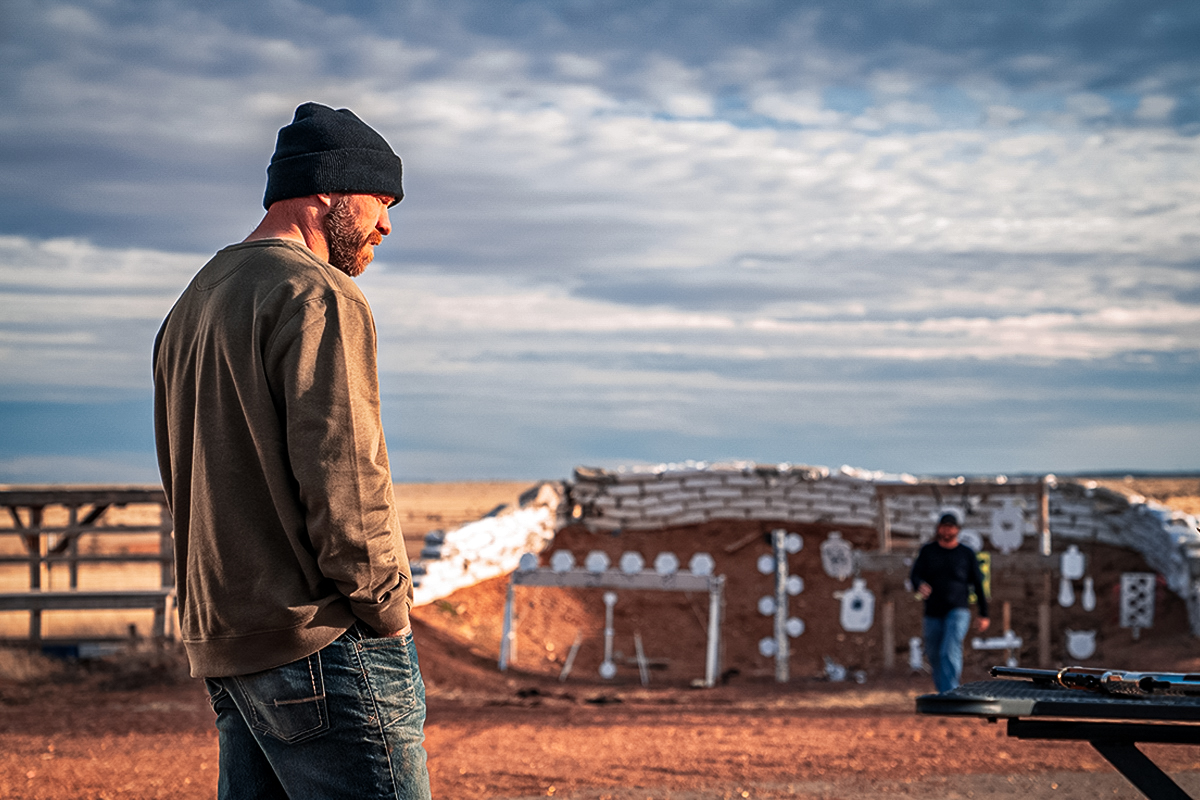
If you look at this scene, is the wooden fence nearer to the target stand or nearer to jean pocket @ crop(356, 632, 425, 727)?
the target stand

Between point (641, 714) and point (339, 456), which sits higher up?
point (339, 456)

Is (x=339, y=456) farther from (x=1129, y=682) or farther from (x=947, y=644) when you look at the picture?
(x=947, y=644)

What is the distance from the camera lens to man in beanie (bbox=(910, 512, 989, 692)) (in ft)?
33.9

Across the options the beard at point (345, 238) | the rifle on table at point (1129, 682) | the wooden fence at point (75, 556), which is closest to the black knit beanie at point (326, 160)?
the beard at point (345, 238)

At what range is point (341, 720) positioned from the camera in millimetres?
2520

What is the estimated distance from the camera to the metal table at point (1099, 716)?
106 inches

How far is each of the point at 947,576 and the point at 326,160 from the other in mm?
8905

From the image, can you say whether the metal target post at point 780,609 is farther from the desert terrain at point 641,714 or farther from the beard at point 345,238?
the beard at point 345,238

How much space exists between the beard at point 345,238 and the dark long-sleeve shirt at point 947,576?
869 cm

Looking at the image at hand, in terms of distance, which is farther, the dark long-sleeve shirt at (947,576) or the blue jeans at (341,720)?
the dark long-sleeve shirt at (947,576)

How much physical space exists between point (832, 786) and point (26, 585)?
2359cm

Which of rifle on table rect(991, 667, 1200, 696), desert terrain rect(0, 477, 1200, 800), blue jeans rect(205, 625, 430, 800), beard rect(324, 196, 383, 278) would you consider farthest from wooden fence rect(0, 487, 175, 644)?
rifle on table rect(991, 667, 1200, 696)

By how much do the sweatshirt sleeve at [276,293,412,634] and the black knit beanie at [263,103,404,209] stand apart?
451 mm

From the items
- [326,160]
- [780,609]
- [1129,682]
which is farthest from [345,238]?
[780,609]
